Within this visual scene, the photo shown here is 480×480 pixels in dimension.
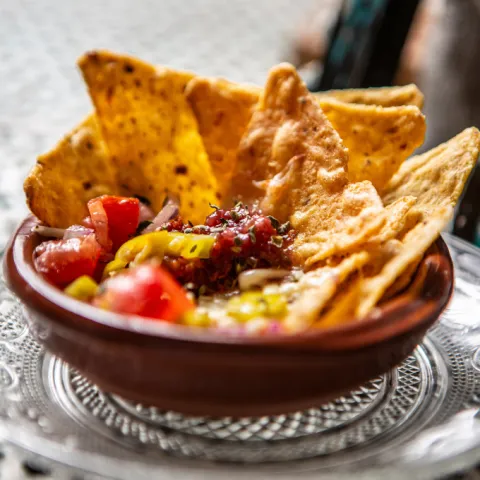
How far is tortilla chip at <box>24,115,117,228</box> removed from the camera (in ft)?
5.98

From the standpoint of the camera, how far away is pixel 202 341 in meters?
1.23

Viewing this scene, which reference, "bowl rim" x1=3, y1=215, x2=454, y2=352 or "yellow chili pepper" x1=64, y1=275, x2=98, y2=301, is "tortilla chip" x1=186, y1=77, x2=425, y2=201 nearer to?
"bowl rim" x1=3, y1=215, x2=454, y2=352

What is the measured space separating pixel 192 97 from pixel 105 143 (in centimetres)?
34

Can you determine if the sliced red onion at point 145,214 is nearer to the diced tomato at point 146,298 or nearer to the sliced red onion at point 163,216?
the sliced red onion at point 163,216

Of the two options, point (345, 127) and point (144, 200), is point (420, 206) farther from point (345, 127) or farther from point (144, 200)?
point (144, 200)

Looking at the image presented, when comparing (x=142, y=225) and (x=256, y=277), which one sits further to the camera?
(x=142, y=225)

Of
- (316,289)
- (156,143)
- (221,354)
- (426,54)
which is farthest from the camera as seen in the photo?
(426,54)

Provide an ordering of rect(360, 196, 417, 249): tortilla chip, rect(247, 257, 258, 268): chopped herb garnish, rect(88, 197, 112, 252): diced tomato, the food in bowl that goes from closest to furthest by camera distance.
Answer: the food in bowl, rect(360, 196, 417, 249): tortilla chip, rect(247, 257, 258, 268): chopped herb garnish, rect(88, 197, 112, 252): diced tomato

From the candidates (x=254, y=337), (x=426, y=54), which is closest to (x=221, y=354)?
(x=254, y=337)

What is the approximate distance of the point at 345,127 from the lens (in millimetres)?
2070

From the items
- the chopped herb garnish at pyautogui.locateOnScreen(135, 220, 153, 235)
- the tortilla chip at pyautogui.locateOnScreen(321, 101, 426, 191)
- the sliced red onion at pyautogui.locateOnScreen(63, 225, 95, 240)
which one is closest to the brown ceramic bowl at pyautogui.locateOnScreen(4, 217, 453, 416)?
the sliced red onion at pyautogui.locateOnScreen(63, 225, 95, 240)

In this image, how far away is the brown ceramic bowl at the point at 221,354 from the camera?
1.24m

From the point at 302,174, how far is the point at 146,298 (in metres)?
0.73

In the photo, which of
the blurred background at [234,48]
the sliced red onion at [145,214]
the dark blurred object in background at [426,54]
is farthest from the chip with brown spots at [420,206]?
the dark blurred object in background at [426,54]
